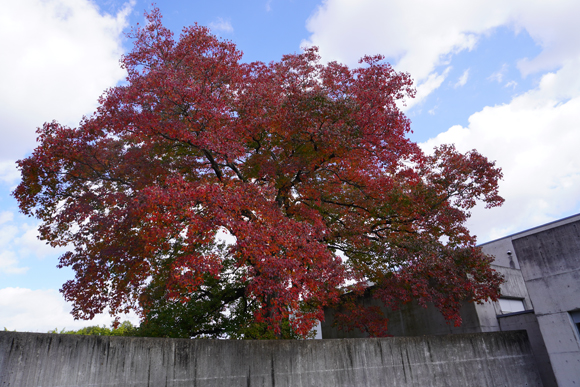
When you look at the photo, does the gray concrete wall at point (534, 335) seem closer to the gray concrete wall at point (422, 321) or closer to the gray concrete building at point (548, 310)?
the gray concrete building at point (548, 310)

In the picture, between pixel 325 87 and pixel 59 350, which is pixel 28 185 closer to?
pixel 59 350

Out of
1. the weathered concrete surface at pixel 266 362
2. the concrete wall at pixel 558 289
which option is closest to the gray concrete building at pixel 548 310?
the concrete wall at pixel 558 289

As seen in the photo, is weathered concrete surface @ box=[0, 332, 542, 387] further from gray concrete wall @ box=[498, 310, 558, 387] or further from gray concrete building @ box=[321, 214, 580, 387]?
gray concrete building @ box=[321, 214, 580, 387]

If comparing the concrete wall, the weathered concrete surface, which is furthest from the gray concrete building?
the weathered concrete surface

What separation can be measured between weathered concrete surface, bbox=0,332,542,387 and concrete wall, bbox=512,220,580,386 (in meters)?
1.24

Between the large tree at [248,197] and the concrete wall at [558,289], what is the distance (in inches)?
47.6

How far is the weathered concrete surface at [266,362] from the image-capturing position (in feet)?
17.0

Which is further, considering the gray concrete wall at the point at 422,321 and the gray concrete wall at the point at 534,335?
the gray concrete wall at the point at 422,321

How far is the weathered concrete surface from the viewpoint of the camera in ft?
17.0

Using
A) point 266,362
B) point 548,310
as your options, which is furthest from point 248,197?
point 548,310

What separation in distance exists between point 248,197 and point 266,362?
3830mm

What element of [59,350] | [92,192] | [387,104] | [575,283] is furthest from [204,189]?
[575,283]

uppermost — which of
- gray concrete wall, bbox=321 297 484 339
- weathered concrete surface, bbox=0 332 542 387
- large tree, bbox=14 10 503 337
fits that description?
large tree, bbox=14 10 503 337

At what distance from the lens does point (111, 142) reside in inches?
457
